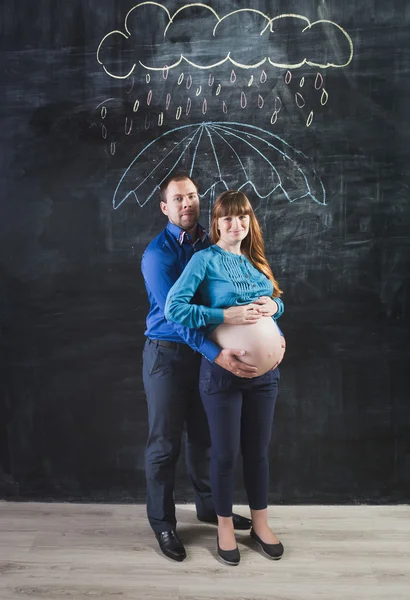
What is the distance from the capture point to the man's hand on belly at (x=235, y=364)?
78.8 inches

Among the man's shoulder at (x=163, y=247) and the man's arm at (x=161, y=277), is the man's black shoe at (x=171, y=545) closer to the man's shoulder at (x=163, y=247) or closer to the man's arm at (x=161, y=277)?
the man's arm at (x=161, y=277)

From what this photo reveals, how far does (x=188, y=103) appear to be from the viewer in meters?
2.54

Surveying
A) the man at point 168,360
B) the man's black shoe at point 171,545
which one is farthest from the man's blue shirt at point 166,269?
the man's black shoe at point 171,545

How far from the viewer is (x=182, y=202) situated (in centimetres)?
215

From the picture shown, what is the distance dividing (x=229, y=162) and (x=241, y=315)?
2.83 feet

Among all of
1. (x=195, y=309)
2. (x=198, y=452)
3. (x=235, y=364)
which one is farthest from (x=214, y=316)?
(x=198, y=452)

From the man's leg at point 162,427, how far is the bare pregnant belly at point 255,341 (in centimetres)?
28

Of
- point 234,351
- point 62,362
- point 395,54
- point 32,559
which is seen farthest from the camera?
point 62,362

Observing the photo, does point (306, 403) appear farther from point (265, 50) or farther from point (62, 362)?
point (265, 50)

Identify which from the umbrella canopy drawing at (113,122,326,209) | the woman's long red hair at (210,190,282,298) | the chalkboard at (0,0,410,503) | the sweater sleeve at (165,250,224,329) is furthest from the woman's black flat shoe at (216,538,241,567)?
the umbrella canopy drawing at (113,122,326,209)

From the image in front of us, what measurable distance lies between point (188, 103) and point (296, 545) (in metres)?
1.90

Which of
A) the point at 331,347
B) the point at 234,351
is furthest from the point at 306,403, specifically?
the point at 234,351

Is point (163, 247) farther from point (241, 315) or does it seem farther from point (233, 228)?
point (241, 315)

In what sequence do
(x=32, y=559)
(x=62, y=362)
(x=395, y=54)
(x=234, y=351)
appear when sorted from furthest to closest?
(x=62, y=362) → (x=395, y=54) → (x=32, y=559) → (x=234, y=351)
